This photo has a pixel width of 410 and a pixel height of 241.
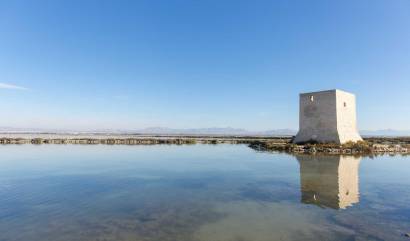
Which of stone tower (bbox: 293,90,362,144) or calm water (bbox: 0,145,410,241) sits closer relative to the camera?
calm water (bbox: 0,145,410,241)

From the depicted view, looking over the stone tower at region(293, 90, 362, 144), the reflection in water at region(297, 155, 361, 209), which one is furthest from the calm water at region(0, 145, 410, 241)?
the stone tower at region(293, 90, 362, 144)

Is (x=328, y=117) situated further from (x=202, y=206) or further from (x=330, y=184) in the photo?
(x=202, y=206)

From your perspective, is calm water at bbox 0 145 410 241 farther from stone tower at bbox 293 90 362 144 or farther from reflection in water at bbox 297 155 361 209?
stone tower at bbox 293 90 362 144

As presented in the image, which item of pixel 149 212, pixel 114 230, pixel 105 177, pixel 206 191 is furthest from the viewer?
pixel 105 177

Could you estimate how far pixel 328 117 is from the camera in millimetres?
28469

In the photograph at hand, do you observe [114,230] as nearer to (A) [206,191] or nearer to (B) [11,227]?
(B) [11,227]

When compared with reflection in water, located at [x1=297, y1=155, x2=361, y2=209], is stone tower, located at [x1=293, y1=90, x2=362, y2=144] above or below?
above

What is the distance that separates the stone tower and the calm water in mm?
12990

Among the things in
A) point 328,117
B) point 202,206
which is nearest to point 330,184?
point 202,206

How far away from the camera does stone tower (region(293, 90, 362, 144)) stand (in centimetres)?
Result: 2811

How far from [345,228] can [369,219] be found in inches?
47.0

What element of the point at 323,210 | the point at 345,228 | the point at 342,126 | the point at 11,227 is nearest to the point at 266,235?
the point at 345,228

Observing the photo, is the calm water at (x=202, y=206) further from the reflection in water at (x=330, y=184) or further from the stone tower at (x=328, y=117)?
the stone tower at (x=328, y=117)

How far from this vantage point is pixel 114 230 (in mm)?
6828
